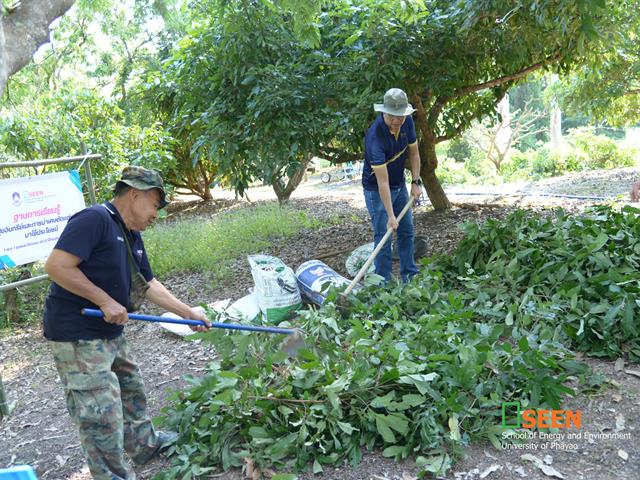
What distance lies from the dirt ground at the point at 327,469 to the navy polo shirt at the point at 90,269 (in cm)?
90

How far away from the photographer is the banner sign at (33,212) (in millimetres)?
4105

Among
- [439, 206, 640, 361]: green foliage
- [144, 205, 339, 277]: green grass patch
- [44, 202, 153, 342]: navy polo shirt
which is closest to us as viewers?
[44, 202, 153, 342]: navy polo shirt

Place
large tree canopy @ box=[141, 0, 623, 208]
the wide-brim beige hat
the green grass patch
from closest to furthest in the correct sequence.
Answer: the wide-brim beige hat, large tree canopy @ box=[141, 0, 623, 208], the green grass patch

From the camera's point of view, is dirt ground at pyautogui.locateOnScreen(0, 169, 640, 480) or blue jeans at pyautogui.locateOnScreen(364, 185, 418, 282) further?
blue jeans at pyautogui.locateOnScreen(364, 185, 418, 282)

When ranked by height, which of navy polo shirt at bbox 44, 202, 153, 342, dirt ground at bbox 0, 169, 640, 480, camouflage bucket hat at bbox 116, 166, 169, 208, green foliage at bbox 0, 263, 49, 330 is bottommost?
dirt ground at bbox 0, 169, 640, 480

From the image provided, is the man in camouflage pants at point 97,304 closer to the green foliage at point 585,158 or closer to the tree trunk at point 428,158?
the tree trunk at point 428,158

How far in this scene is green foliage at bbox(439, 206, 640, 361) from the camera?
3484mm

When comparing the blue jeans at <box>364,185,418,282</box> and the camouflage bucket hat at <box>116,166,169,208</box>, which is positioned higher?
the camouflage bucket hat at <box>116,166,169,208</box>

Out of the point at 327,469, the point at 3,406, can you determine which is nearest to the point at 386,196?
the point at 327,469

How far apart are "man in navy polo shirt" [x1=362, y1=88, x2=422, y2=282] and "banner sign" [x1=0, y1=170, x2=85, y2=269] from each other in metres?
2.41

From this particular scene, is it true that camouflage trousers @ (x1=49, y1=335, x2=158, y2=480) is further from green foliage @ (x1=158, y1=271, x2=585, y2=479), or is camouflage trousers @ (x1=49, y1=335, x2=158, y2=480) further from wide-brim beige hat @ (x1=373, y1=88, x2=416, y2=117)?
wide-brim beige hat @ (x1=373, y1=88, x2=416, y2=117)

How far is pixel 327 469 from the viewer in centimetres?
269

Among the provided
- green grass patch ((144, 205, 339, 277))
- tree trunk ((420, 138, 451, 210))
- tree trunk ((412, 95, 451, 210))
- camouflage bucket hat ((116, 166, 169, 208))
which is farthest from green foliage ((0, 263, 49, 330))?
tree trunk ((420, 138, 451, 210))

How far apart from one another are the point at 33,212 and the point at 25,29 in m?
1.32
